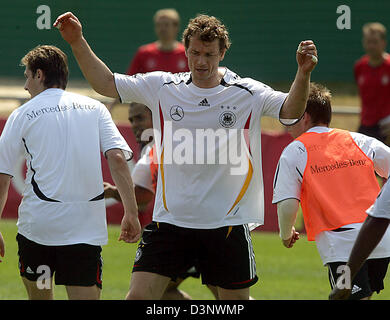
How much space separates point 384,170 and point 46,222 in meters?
2.39

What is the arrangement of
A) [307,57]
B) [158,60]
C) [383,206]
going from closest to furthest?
[383,206], [307,57], [158,60]

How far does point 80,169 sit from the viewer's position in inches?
211

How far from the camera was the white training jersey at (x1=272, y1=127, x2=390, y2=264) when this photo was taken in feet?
17.5

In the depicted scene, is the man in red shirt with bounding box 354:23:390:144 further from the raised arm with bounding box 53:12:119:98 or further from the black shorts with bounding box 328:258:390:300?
the raised arm with bounding box 53:12:119:98

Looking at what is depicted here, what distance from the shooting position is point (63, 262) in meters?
5.33

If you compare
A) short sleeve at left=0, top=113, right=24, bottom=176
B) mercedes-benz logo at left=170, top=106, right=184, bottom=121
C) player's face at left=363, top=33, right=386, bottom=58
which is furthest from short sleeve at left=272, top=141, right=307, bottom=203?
player's face at left=363, top=33, right=386, bottom=58

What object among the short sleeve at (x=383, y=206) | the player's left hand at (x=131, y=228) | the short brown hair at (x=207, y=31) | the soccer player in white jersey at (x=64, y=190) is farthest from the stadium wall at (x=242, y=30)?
the short sleeve at (x=383, y=206)

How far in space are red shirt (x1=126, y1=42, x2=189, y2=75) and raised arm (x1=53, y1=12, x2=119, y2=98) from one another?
659 cm

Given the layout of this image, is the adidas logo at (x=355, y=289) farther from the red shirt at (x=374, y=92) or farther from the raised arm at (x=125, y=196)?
the red shirt at (x=374, y=92)

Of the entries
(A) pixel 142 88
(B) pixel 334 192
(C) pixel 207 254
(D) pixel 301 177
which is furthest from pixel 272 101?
(C) pixel 207 254

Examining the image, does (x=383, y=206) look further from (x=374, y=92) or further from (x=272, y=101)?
(x=374, y=92)

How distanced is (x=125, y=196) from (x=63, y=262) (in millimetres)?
610
